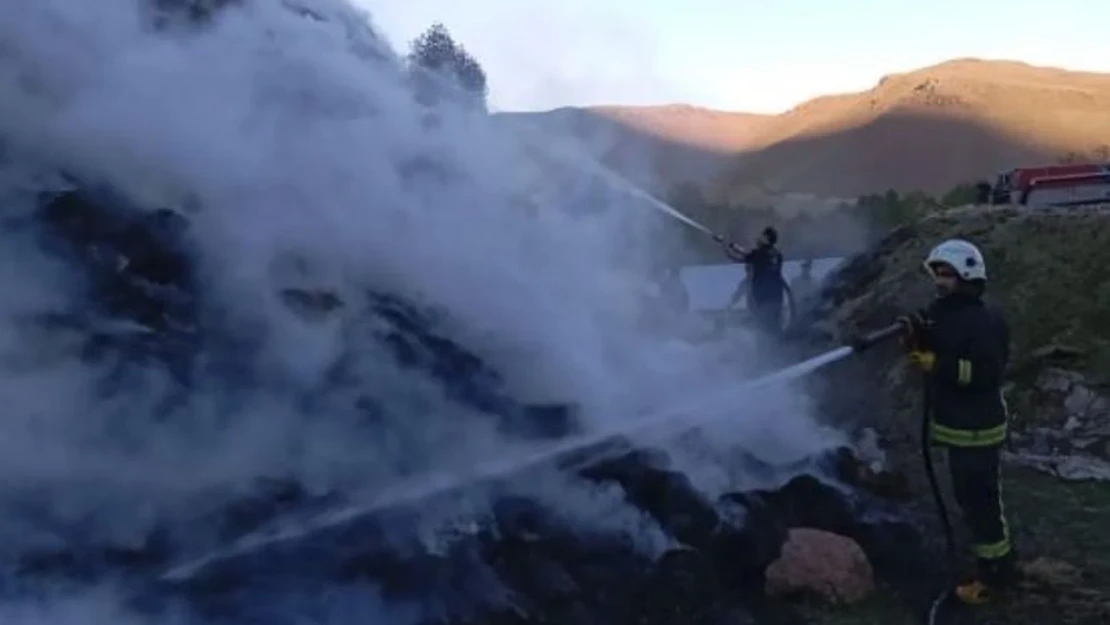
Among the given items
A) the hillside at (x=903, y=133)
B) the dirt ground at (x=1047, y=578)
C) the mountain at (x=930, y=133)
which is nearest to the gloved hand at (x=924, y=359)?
the dirt ground at (x=1047, y=578)

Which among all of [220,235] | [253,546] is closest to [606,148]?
[220,235]

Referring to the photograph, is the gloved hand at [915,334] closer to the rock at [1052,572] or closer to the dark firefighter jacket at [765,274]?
the rock at [1052,572]

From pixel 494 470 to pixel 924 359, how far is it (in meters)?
2.12

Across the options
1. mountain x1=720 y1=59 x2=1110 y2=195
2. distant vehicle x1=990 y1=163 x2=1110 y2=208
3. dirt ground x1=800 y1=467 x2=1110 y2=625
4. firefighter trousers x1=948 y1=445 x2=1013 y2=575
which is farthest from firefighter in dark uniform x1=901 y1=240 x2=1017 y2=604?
mountain x1=720 y1=59 x2=1110 y2=195

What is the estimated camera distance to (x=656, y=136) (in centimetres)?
5288

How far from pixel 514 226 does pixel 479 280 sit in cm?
69

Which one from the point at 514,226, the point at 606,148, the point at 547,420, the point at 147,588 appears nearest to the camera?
the point at 147,588

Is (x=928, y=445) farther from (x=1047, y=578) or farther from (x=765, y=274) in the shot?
(x=765, y=274)

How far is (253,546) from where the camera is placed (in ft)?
18.3

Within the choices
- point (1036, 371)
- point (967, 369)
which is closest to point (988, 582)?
point (967, 369)

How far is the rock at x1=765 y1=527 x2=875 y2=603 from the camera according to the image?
639cm

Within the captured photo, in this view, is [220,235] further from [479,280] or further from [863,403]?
[863,403]

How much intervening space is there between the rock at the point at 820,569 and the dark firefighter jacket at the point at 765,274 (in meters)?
7.50

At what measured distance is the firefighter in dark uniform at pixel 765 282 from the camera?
1394cm
